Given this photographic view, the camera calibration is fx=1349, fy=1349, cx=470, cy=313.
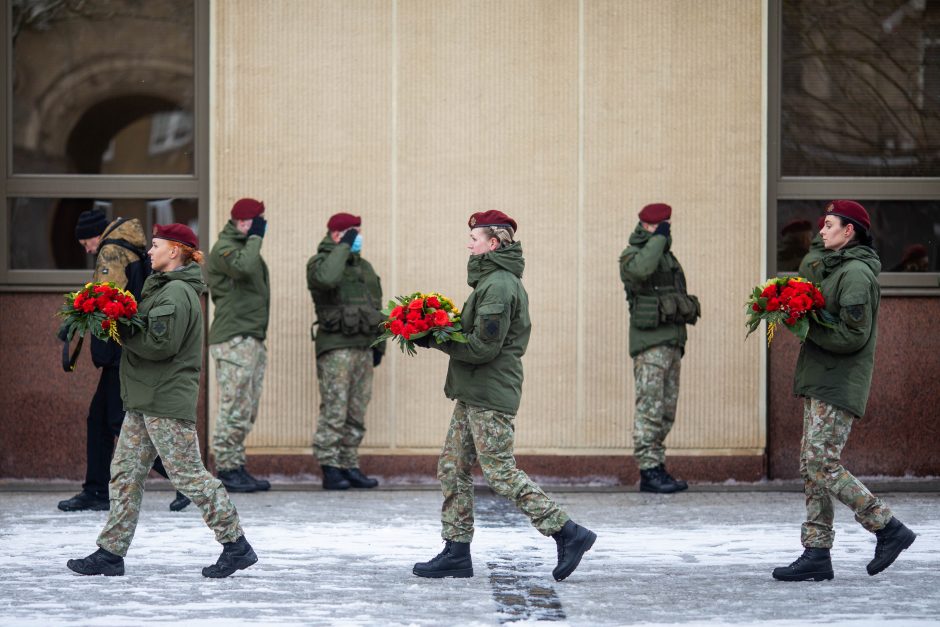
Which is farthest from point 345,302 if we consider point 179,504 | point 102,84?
point 102,84

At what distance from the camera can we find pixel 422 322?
6.66 meters

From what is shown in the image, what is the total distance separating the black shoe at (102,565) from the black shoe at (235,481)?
279 centimetres

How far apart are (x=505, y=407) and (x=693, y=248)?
12.8ft

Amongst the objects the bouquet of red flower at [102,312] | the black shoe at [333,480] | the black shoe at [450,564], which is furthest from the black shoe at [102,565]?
the black shoe at [333,480]

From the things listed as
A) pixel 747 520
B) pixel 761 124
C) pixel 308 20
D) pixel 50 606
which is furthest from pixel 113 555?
pixel 761 124

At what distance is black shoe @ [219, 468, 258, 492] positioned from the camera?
384 inches

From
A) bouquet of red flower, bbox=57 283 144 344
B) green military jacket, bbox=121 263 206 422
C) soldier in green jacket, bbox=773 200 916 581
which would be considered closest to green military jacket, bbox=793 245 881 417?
soldier in green jacket, bbox=773 200 916 581

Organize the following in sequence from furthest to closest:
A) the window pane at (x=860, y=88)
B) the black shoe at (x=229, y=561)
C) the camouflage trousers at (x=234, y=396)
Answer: the window pane at (x=860, y=88) < the camouflage trousers at (x=234, y=396) < the black shoe at (x=229, y=561)

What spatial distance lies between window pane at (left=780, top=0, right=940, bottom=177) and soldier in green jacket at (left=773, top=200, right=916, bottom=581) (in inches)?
144

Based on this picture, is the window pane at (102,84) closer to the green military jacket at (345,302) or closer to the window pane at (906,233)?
the green military jacket at (345,302)

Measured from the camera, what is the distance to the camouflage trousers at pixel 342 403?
9.96m

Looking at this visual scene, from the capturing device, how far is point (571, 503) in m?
9.59

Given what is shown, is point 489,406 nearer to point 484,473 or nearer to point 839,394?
point 484,473

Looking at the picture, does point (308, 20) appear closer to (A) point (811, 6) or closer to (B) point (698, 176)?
(B) point (698, 176)
